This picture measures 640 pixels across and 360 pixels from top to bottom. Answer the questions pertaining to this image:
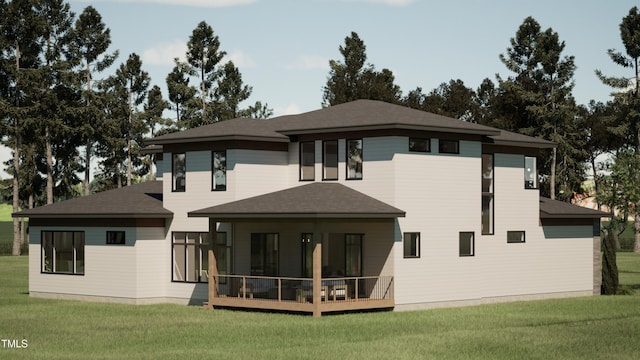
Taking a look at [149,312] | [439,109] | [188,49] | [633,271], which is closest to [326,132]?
[149,312]

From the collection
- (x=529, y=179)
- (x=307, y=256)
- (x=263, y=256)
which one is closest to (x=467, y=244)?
(x=529, y=179)

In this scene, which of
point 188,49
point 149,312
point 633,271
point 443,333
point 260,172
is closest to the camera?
point 443,333

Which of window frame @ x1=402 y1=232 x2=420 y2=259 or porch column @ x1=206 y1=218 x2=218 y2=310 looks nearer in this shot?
window frame @ x1=402 y1=232 x2=420 y2=259

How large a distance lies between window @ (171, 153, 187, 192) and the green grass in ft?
15.2

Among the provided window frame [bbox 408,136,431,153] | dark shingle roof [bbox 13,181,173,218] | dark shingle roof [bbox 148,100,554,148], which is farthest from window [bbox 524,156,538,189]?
dark shingle roof [bbox 13,181,173,218]

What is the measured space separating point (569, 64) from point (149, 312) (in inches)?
2108

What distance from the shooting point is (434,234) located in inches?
1368

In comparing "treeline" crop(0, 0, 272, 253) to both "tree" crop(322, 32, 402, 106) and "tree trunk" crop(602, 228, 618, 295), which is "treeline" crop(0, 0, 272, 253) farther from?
"tree trunk" crop(602, 228, 618, 295)

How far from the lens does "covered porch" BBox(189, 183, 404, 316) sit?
106 ft

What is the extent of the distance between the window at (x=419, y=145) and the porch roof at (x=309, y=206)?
2322 millimetres

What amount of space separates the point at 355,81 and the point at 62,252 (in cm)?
4794

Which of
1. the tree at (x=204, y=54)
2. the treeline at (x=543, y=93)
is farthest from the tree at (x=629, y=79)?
the tree at (x=204, y=54)

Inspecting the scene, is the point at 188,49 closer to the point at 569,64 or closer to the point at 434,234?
the point at 569,64

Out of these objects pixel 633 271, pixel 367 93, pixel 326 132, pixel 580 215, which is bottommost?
pixel 633 271
